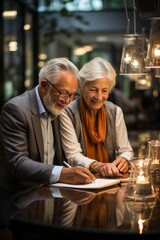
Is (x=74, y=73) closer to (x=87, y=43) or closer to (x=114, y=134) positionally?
(x=114, y=134)

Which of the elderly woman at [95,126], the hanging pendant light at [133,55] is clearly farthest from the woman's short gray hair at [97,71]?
the hanging pendant light at [133,55]

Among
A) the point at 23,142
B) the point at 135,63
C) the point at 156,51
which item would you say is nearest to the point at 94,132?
the point at 135,63

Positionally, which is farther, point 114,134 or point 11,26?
point 11,26

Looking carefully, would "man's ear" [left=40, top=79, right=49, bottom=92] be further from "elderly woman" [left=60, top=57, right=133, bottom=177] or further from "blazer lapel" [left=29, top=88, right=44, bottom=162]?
"elderly woman" [left=60, top=57, right=133, bottom=177]

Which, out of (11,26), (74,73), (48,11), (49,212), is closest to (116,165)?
(74,73)

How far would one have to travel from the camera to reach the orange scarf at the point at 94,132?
3.96 meters

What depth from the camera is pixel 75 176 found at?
3260mm

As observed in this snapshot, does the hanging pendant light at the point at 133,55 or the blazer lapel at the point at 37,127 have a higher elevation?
the hanging pendant light at the point at 133,55

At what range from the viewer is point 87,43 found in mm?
19375

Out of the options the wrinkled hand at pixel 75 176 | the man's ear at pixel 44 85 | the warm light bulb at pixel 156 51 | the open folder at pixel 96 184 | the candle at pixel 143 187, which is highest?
the warm light bulb at pixel 156 51

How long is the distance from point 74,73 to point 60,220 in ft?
4.18

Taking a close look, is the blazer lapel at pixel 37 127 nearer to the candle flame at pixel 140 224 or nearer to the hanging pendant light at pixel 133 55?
the hanging pendant light at pixel 133 55

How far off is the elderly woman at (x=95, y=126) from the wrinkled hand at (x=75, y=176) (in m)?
0.42

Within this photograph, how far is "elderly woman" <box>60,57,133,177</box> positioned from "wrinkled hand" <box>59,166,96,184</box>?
16.5 inches
